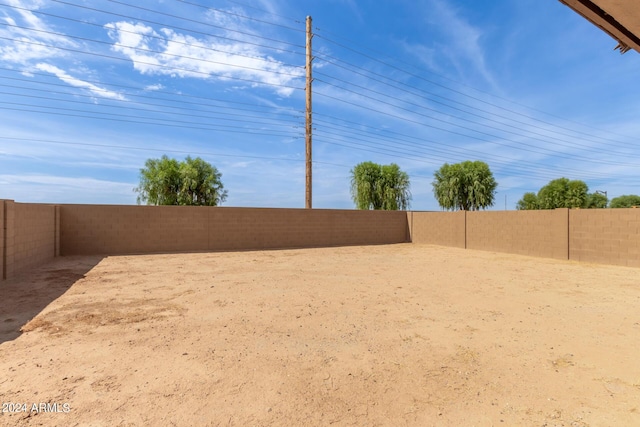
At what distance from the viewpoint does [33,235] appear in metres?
8.52

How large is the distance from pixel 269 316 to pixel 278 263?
5385 millimetres

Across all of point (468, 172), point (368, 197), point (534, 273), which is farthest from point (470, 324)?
point (468, 172)

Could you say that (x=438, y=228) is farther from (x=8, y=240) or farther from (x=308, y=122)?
(x=8, y=240)

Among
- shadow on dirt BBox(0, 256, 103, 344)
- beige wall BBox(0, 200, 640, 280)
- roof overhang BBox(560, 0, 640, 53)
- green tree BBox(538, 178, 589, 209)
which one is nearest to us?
roof overhang BBox(560, 0, 640, 53)

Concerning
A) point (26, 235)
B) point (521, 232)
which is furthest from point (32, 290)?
point (521, 232)

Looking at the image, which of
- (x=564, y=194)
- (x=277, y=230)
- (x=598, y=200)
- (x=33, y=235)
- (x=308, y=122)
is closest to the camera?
(x=33, y=235)

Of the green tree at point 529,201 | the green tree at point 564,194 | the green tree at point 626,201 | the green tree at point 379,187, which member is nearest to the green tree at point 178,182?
the green tree at point 379,187

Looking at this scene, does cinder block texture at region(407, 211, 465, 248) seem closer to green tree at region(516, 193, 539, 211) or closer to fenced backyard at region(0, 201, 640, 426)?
fenced backyard at region(0, 201, 640, 426)

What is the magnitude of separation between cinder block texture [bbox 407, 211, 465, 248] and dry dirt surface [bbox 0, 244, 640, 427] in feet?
30.2

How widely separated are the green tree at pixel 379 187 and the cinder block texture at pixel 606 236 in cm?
1929

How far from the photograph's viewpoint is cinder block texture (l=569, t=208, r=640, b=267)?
9.77m

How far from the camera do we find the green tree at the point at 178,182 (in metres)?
26.3

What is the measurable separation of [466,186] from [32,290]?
33.8 m

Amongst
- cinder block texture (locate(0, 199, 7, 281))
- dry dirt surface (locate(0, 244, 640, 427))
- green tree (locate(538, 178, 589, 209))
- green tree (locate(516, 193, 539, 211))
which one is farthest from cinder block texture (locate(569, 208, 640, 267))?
green tree (locate(516, 193, 539, 211))
